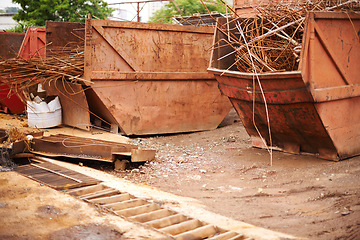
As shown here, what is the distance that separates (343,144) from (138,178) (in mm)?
2937

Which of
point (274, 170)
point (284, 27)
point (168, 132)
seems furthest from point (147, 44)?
point (274, 170)

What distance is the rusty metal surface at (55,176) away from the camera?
4945 mm

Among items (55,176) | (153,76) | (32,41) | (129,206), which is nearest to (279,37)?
(153,76)

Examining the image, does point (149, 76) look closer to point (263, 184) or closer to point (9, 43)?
point (263, 184)

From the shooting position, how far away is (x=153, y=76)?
8461 millimetres

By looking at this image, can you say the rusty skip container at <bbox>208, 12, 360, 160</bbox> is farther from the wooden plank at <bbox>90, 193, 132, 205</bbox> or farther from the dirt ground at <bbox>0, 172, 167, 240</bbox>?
the dirt ground at <bbox>0, 172, 167, 240</bbox>

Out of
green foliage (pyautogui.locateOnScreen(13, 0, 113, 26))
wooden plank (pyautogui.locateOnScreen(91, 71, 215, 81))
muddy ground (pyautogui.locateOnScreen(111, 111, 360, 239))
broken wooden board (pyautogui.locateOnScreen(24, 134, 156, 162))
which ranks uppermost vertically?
green foliage (pyautogui.locateOnScreen(13, 0, 113, 26))

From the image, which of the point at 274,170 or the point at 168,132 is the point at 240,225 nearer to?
the point at 274,170

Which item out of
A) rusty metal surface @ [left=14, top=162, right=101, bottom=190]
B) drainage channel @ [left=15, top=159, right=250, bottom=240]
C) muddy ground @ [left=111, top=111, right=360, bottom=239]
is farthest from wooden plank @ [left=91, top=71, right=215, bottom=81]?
drainage channel @ [left=15, top=159, right=250, bottom=240]

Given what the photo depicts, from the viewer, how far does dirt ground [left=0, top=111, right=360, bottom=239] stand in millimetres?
3992

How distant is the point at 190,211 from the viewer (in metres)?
4.26


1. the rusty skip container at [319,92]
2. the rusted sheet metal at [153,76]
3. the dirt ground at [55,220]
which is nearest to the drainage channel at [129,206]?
the dirt ground at [55,220]

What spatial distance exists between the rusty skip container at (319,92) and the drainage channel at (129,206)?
7.97ft

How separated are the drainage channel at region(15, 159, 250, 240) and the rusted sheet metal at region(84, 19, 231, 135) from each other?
8.98 feet
